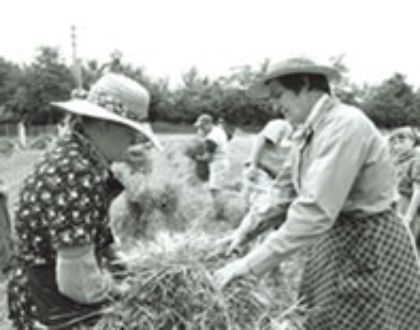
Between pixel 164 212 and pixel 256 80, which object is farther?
pixel 164 212

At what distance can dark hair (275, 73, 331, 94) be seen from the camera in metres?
2.83

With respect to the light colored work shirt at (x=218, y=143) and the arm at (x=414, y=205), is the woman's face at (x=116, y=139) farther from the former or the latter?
the light colored work shirt at (x=218, y=143)

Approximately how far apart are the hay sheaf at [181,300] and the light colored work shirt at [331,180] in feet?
0.49

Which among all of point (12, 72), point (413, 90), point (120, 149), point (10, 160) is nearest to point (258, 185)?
point (120, 149)

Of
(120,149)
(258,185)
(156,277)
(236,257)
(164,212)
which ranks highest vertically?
(120,149)

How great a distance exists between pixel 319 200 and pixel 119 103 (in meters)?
0.82

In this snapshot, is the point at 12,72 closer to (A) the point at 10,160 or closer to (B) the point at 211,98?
(B) the point at 211,98

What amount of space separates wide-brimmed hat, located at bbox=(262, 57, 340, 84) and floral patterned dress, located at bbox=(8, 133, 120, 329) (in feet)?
2.64

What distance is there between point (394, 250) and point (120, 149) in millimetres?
1202

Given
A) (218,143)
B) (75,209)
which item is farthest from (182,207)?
(75,209)

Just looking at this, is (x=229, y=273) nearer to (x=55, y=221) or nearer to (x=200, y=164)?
(x=55, y=221)

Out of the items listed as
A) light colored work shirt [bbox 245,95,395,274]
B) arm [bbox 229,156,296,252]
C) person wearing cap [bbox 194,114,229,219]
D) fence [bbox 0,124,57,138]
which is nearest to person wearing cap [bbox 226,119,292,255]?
arm [bbox 229,156,296,252]

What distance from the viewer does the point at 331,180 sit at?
258 centimetres

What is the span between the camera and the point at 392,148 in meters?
7.03
